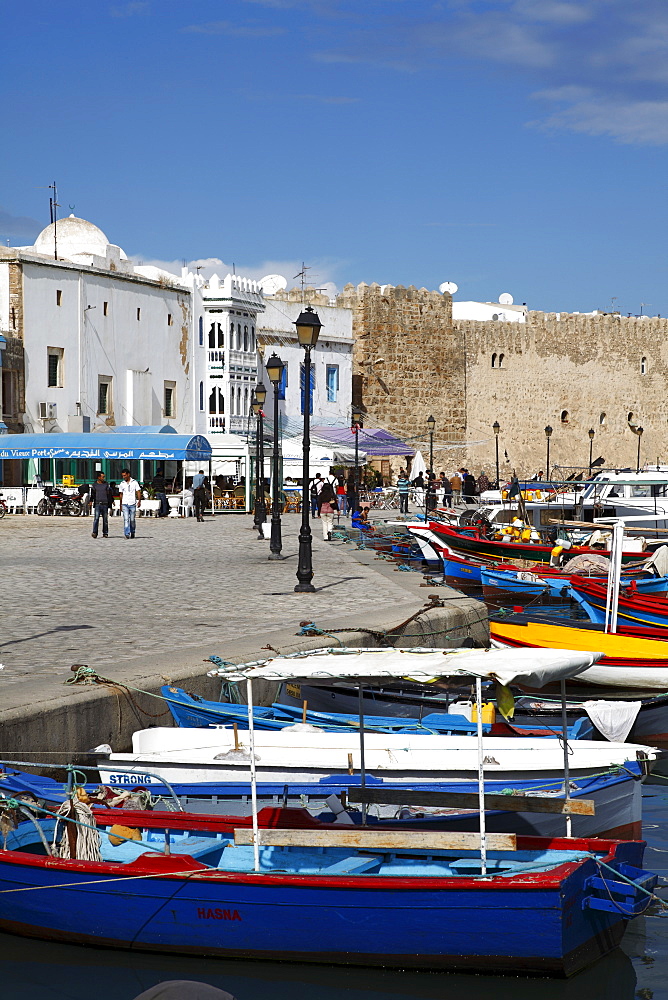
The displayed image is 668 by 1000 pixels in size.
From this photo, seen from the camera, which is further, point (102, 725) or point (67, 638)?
point (67, 638)

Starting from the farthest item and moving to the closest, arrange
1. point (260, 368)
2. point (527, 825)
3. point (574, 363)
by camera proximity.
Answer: point (574, 363), point (260, 368), point (527, 825)

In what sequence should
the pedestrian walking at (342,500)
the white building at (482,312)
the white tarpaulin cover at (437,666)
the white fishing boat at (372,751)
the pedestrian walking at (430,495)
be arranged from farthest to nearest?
1. the white building at (482,312)
2. the pedestrian walking at (342,500)
3. the pedestrian walking at (430,495)
4. the white fishing boat at (372,751)
5. the white tarpaulin cover at (437,666)

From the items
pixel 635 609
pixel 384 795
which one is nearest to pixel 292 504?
pixel 635 609

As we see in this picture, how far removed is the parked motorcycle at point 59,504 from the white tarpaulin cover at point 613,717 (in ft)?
85.0

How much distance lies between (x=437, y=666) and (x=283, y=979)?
1720mm

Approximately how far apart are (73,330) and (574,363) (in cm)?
2991

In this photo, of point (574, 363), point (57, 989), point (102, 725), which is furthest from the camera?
point (574, 363)

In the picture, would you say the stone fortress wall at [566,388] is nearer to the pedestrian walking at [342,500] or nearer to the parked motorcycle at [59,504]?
the pedestrian walking at [342,500]

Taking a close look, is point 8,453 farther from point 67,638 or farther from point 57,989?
point 57,989

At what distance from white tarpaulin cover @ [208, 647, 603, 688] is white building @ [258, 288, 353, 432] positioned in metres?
41.7

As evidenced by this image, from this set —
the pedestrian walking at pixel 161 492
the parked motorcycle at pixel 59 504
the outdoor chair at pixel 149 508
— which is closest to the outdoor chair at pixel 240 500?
the pedestrian walking at pixel 161 492

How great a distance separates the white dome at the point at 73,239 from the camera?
45062mm

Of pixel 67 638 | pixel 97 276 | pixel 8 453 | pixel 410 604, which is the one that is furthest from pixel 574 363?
pixel 67 638

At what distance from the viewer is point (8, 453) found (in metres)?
34.8
